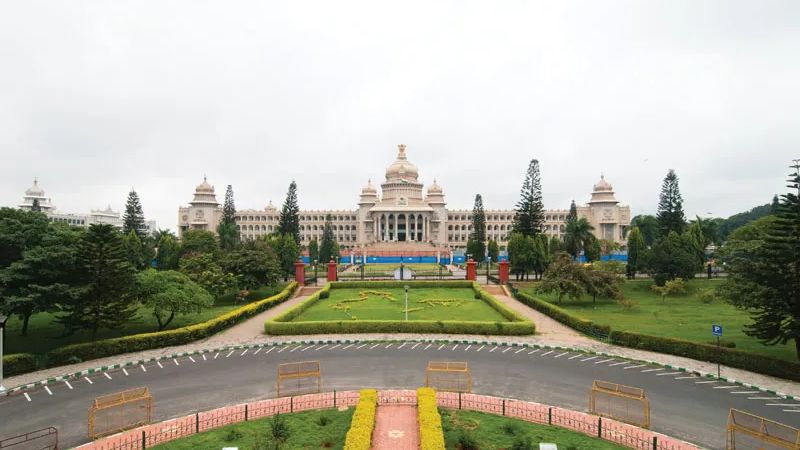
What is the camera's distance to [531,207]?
50.4 metres

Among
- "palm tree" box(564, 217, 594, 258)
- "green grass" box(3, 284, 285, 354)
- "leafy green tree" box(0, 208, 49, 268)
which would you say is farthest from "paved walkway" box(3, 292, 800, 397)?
"palm tree" box(564, 217, 594, 258)

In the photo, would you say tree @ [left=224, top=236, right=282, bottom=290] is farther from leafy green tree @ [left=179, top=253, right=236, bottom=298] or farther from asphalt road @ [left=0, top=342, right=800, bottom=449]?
asphalt road @ [left=0, top=342, right=800, bottom=449]

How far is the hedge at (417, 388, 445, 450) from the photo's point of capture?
376 inches

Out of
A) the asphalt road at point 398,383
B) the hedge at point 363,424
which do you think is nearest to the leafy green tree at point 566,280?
the asphalt road at point 398,383

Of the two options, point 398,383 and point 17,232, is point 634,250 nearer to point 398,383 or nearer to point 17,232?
point 398,383

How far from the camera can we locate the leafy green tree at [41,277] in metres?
17.3

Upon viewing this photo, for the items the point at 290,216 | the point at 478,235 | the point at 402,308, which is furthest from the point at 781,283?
the point at 290,216

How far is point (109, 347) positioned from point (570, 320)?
19286 mm

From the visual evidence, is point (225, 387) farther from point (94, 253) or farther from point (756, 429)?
point (756, 429)

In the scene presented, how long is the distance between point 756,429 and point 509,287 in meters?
27.0

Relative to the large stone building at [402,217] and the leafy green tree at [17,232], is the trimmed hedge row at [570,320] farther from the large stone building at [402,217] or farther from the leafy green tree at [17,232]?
the large stone building at [402,217]

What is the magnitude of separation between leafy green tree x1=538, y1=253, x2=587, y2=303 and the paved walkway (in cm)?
248

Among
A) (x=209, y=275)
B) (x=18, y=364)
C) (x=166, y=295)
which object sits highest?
(x=209, y=275)

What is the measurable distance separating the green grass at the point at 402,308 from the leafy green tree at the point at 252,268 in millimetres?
3857
